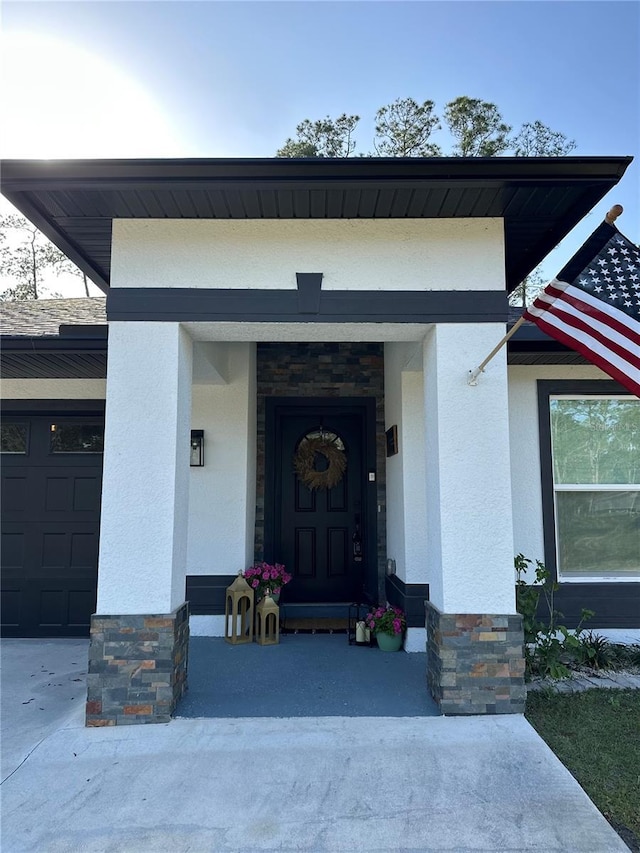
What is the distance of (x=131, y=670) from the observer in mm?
3469

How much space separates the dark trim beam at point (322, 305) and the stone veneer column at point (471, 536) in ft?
0.43

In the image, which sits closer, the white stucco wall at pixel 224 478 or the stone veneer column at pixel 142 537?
the stone veneer column at pixel 142 537

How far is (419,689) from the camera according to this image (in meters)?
4.02

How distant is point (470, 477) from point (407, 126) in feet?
43.0

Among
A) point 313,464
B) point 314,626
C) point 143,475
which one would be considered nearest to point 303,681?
point 314,626

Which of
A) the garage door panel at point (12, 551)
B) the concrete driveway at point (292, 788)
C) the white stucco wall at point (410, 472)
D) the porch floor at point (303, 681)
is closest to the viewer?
the concrete driveway at point (292, 788)

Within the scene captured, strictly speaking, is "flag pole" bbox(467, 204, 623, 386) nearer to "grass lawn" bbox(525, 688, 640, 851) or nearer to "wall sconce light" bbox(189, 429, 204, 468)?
"grass lawn" bbox(525, 688, 640, 851)

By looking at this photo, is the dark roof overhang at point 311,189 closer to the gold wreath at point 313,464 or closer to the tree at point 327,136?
the gold wreath at point 313,464

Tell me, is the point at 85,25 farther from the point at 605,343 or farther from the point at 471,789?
the point at 471,789

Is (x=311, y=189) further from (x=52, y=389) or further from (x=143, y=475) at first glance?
(x=52, y=389)

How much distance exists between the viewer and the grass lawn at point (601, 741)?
2.69 m

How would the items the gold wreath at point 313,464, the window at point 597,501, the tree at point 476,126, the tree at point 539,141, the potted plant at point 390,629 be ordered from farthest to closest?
the tree at point 476,126, the tree at point 539,141, the gold wreath at point 313,464, the window at point 597,501, the potted plant at point 390,629

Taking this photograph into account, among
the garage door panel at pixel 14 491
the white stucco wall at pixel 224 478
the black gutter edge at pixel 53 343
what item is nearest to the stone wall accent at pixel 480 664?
the white stucco wall at pixel 224 478

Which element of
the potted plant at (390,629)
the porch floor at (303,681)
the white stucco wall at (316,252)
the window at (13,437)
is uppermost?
the white stucco wall at (316,252)
